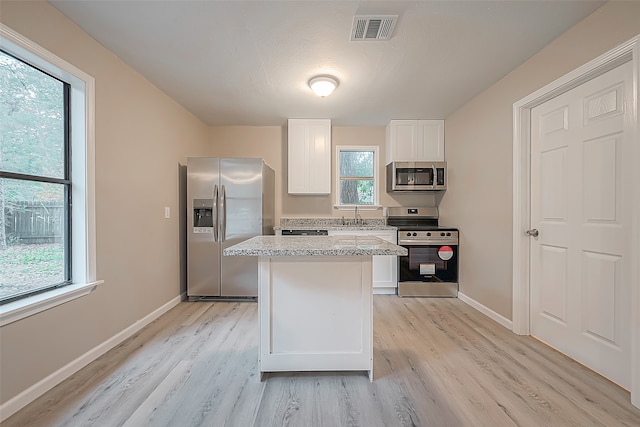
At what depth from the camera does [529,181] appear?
7.83 ft

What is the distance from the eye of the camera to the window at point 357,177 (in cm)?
424

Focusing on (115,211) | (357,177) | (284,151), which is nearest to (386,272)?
(357,177)

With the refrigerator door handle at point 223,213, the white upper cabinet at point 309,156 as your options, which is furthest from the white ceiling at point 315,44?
the refrigerator door handle at point 223,213

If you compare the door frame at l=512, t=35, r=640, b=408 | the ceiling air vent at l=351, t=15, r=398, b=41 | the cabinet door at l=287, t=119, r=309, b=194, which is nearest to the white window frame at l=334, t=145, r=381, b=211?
the cabinet door at l=287, t=119, r=309, b=194

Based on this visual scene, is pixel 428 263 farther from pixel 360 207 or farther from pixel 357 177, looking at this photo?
pixel 357 177

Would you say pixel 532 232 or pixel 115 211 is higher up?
pixel 115 211

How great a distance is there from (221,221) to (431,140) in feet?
10.1

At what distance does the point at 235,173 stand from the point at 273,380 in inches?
91.2

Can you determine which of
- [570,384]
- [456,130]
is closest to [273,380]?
[570,384]

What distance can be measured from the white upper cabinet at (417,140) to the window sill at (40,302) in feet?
12.0

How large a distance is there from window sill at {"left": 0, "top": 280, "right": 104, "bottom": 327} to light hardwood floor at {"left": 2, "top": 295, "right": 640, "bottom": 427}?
0.51 metres

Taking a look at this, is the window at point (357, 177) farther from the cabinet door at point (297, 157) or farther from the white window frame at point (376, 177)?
the cabinet door at point (297, 157)

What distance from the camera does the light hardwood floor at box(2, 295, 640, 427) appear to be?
1.41m

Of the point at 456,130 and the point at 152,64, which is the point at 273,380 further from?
the point at 456,130
